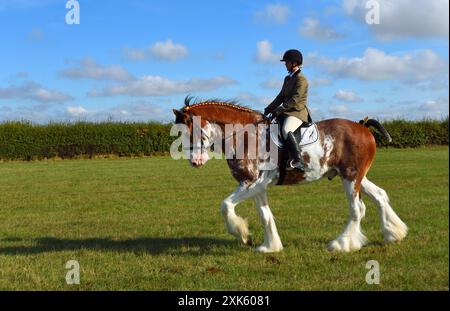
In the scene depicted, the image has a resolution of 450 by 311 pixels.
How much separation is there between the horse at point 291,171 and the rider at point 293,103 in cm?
25

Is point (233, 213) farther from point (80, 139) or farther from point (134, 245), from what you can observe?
point (80, 139)

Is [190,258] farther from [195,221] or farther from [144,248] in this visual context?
[195,221]

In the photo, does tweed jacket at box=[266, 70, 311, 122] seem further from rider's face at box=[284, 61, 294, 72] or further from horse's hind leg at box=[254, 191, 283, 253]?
horse's hind leg at box=[254, 191, 283, 253]

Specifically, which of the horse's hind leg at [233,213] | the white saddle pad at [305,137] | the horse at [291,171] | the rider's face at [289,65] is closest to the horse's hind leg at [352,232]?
the horse at [291,171]

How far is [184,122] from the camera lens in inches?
297

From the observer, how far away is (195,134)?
7598mm

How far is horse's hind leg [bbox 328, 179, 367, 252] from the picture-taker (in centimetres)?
782

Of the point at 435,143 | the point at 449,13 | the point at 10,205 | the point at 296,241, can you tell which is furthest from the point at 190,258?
the point at 435,143

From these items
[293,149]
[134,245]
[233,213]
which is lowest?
[134,245]

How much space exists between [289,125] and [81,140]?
31.9 meters

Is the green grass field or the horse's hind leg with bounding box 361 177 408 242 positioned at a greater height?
the horse's hind leg with bounding box 361 177 408 242

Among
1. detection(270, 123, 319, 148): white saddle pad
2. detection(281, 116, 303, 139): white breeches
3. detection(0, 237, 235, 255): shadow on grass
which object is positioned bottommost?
detection(0, 237, 235, 255): shadow on grass

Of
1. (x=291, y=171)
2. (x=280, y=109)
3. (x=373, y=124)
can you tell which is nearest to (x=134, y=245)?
(x=291, y=171)

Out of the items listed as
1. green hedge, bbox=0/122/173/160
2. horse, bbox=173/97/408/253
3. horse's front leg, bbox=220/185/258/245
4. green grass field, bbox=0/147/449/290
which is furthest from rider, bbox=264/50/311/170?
green hedge, bbox=0/122/173/160
